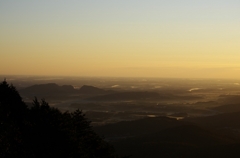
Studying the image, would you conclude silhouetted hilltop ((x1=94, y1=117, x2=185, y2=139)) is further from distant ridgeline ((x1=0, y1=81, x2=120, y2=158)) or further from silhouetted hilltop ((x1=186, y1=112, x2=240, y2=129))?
distant ridgeline ((x1=0, y1=81, x2=120, y2=158))

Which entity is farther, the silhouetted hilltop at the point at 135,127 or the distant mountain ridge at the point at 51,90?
the distant mountain ridge at the point at 51,90

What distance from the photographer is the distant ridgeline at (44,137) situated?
1358 centimetres

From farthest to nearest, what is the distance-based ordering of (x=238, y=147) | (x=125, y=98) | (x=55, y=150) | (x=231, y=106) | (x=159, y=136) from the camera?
(x=125, y=98) < (x=231, y=106) < (x=159, y=136) < (x=238, y=147) < (x=55, y=150)

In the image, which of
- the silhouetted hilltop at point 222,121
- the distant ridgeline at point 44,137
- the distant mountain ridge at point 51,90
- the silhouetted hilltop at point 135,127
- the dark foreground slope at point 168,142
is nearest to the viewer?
the distant ridgeline at point 44,137

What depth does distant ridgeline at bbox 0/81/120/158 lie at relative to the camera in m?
13.6

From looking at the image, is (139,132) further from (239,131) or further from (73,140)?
(73,140)

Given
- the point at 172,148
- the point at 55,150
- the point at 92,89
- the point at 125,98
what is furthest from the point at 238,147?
the point at 92,89

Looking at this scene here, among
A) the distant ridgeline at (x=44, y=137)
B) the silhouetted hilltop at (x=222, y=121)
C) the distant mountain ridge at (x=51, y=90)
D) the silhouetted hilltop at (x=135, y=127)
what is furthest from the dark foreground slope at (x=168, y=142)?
→ the distant mountain ridge at (x=51, y=90)

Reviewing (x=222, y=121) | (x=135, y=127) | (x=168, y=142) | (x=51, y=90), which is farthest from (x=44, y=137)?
(x=51, y=90)

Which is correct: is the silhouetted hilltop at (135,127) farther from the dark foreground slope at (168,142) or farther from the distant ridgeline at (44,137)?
the distant ridgeline at (44,137)

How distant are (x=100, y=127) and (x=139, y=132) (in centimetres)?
853

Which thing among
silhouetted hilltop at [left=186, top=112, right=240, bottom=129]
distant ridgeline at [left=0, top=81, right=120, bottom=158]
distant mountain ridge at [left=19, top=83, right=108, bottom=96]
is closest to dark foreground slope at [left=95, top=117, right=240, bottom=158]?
silhouetted hilltop at [left=186, top=112, right=240, bottom=129]

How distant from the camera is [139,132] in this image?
61.2 meters

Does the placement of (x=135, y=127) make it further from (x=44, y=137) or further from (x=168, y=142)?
(x=44, y=137)
